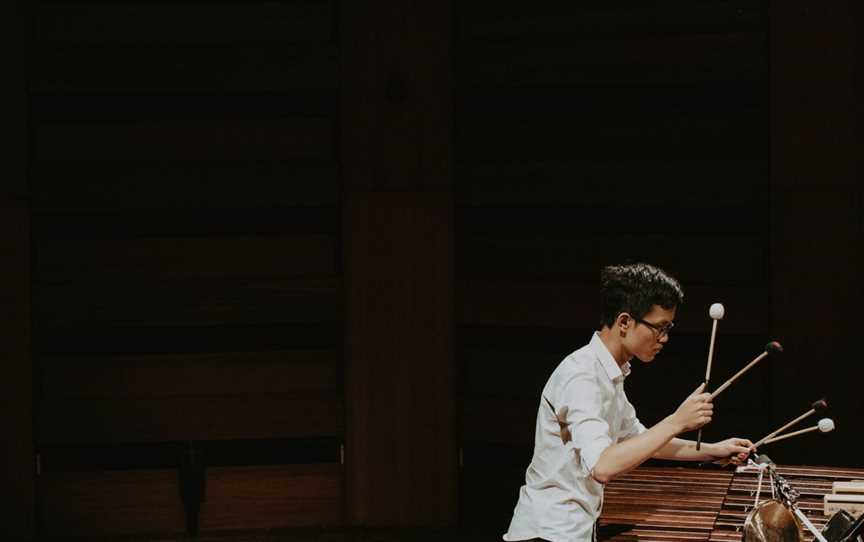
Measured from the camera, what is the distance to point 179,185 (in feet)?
18.2

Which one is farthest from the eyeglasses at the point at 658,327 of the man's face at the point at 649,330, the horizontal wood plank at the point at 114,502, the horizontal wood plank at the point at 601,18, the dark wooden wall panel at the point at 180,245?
the horizontal wood plank at the point at 114,502

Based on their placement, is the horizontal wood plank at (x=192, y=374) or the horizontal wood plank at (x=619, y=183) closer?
the horizontal wood plank at (x=619, y=183)

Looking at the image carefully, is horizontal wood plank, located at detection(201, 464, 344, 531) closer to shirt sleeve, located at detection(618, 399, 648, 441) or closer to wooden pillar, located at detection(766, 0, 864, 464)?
wooden pillar, located at detection(766, 0, 864, 464)

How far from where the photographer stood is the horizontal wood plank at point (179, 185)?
552 centimetres

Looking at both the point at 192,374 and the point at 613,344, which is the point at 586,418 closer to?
the point at 613,344

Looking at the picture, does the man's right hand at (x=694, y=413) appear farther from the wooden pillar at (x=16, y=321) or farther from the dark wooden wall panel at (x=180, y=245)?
the wooden pillar at (x=16, y=321)

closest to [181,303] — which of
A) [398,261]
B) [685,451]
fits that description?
[398,261]

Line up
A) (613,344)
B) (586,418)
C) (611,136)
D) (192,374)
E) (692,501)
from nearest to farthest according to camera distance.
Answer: (586,418), (613,344), (692,501), (611,136), (192,374)

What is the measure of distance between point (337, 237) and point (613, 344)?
2704 mm

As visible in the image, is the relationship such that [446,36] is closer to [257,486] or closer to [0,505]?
[257,486]

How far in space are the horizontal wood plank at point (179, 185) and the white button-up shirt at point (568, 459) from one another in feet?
8.93

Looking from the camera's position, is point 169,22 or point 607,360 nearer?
point 607,360

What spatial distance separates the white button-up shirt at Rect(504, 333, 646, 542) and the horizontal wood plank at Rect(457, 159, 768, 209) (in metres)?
2.38

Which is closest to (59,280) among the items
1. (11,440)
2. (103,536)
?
(11,440)
